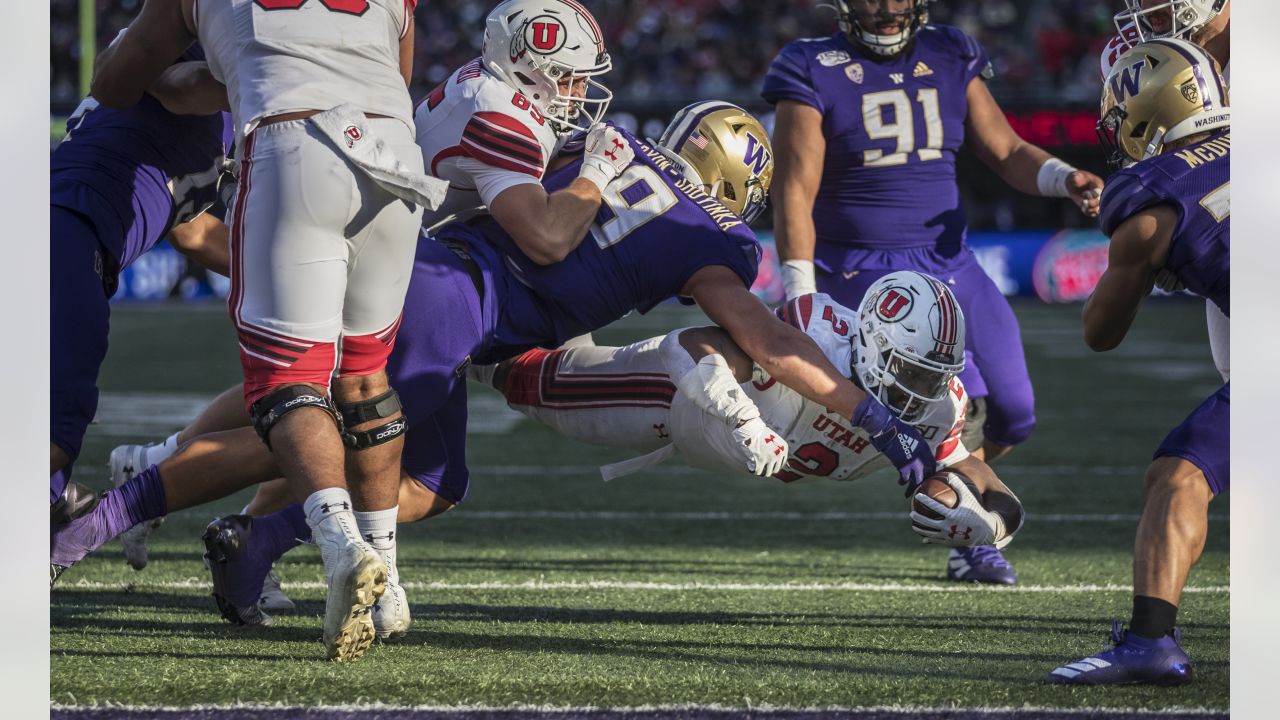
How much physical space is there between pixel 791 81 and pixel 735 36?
15373 millimetres

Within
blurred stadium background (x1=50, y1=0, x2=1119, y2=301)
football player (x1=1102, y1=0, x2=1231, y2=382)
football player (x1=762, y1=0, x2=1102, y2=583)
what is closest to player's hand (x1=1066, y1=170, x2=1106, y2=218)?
football player (x1=762, y1=0, x2=1102, y2=583)

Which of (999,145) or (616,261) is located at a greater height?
(999,145)

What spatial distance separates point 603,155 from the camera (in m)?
3.53

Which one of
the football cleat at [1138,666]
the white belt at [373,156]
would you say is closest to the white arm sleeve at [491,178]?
the white belt at [373,156]

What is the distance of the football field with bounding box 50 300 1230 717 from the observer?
9.06 ft

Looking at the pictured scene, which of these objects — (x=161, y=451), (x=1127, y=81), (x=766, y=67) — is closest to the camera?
(x=1127, y=81)

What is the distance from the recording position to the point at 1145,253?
9.74 feet

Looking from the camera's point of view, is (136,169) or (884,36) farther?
(884,36)

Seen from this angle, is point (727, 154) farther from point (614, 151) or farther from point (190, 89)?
point (190, 89)

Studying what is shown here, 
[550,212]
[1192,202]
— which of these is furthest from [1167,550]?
[550,212]

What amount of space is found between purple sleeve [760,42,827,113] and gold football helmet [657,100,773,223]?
0.50 m

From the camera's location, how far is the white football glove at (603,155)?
348 centimetres

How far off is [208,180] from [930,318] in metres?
1.80

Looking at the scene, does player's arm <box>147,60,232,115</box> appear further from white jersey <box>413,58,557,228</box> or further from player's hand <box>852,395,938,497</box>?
player's hand <box>852,395,938,497</box>
